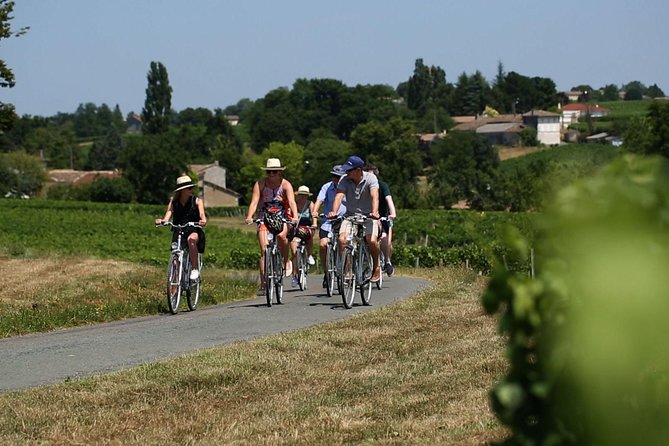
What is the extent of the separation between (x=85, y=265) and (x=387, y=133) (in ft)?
420

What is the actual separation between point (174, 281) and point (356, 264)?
2345 millimetres

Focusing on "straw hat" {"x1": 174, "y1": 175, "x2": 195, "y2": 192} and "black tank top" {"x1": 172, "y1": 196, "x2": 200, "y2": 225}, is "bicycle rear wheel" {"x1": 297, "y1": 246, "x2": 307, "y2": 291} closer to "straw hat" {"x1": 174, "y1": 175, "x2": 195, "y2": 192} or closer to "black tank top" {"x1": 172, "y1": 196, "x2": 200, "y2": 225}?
"black tank top" {"x1": 172, "y1": 196, "x2": 200, "y2": 225}

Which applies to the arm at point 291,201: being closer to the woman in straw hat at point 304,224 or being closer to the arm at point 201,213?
the arm at point 201,213

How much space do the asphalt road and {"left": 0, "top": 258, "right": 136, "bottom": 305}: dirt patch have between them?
12.2 feet

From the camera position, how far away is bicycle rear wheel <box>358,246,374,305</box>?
1645 cm

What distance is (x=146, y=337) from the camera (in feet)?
41.4

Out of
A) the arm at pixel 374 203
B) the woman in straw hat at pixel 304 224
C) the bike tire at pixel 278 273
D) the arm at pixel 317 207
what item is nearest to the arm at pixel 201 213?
the bike tire at pixel 278 273

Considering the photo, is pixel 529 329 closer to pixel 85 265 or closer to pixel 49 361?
pixel 49 361

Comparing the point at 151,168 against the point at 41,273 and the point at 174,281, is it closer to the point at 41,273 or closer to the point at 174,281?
the point at 41,273

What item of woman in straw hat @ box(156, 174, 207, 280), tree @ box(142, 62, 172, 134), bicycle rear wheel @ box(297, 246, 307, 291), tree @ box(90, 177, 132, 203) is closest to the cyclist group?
woman in straw hat @ box(156, 174, 207, 280)

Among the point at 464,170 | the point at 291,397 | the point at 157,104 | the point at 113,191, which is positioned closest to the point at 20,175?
the point at 113,191

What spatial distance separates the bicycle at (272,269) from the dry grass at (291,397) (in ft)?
14.1

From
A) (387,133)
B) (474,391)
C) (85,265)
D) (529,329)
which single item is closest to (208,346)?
(474,391)

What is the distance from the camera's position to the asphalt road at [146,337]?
10.3 metres
